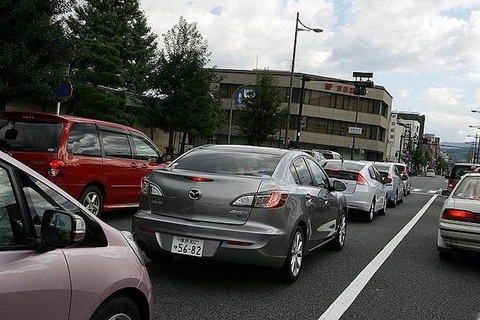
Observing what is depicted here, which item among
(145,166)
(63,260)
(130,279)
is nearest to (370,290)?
(130,279)

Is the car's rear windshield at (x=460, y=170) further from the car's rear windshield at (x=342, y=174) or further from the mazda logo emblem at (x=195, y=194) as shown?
the mazda logo emblem at (x=195, y=194)

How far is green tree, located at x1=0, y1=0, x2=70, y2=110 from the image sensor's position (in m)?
10.9

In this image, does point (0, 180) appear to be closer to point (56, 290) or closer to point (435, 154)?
point (56, 290)

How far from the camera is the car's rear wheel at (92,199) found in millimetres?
8008

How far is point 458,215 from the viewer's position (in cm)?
692

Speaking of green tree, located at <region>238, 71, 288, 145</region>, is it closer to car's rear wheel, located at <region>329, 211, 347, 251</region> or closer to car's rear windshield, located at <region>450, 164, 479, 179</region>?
car's rear windshield, located at <region>450, 164, 479, 179</region>

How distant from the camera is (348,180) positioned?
1184 cm

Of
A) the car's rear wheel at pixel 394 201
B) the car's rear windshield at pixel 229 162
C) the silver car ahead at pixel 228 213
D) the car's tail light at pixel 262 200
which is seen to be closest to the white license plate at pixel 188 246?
the silver car ahead at pixel 228 213

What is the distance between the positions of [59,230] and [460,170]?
19.6 m

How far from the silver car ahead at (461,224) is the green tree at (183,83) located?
20.0m

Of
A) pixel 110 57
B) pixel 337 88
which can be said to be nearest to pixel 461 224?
pixel 110 57

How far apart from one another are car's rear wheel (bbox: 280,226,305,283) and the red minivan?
376cm

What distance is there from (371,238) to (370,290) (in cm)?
403

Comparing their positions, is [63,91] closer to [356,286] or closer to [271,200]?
[271,200]
